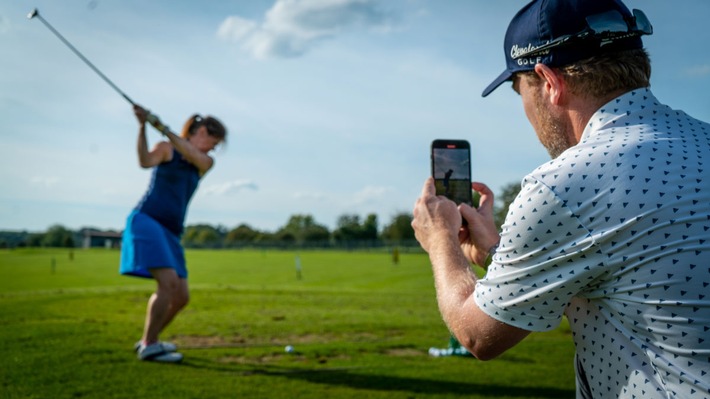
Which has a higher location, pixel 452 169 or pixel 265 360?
pixel 452 169

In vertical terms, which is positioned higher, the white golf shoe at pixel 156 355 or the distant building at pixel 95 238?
the distant building at pixel 95 238

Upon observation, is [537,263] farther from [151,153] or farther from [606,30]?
[151,153]

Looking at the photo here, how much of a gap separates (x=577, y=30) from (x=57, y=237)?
5493 inches

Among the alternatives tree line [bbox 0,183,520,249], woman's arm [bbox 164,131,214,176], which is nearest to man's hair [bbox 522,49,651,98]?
woman's arm [bbox 164,131,214,176]

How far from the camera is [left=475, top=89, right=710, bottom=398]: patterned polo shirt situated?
1.64 metres

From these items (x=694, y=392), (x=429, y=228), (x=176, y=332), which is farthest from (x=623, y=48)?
(x=176, y=332)

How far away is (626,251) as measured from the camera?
5.46 ft

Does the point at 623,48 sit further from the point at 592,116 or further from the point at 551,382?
the point at 551,382

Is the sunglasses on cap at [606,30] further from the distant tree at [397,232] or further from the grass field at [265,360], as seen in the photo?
the distant tree at [397,232]

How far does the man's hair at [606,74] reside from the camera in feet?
6.32

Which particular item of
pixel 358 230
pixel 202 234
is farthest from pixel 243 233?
pixel 358 230

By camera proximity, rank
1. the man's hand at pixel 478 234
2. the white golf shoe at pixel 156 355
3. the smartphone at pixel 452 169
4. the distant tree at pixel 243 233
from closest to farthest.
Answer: the man's hand at pixel 478 234, the smartphone at pixel 452 169, the white golf shoe at pixel 156 355, the distant tree at pixel 243 233

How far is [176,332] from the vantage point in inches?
343

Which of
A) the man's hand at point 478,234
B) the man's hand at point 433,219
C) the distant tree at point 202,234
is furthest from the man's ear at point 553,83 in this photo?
the distant tree at point 202,234
